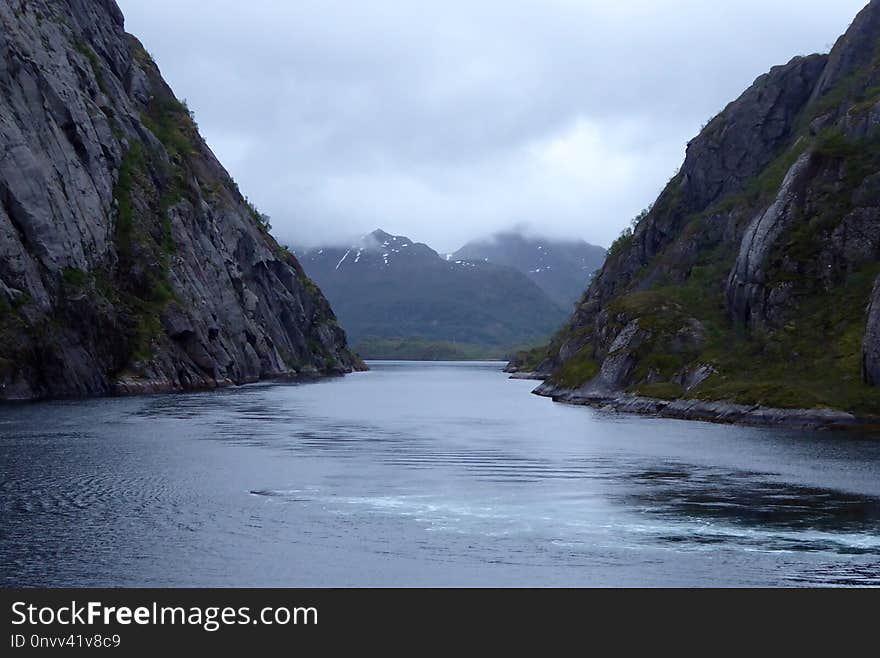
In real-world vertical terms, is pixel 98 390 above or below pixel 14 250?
below

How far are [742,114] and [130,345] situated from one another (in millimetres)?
126599

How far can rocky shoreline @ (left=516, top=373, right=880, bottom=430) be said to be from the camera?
93.3 meters

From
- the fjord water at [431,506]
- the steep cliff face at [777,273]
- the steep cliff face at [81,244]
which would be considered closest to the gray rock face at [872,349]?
the steep cliff face at [777,273]

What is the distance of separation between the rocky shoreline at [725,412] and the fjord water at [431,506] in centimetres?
617

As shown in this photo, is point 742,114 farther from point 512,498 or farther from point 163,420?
point 512,498

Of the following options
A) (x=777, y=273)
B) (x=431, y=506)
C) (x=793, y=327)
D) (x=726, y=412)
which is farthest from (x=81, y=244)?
(x=431, y=506)

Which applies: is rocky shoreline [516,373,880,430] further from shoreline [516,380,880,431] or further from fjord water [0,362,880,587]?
fjord water [0,362,880,587]

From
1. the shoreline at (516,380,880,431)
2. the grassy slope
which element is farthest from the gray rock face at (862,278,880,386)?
the shoreline at (516,380,880,431)

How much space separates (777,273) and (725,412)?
28595 mm

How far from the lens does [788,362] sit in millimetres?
111625

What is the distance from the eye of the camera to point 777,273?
12575 cm

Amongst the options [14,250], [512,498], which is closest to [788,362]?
[512,498]

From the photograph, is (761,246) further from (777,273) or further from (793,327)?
(793,327)

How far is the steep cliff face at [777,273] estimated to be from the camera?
109 m
